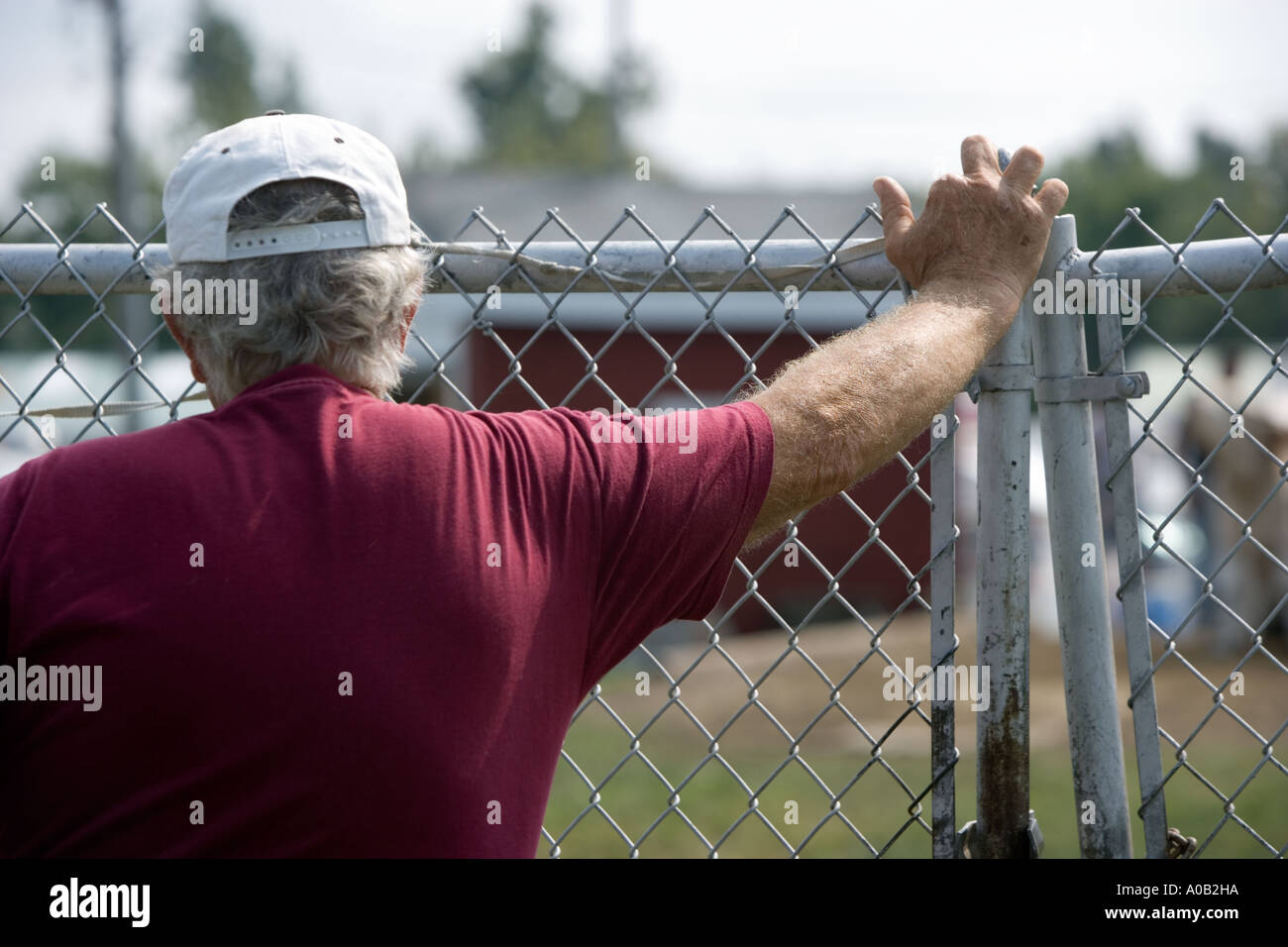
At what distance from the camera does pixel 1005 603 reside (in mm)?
2006

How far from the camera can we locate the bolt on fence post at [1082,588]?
1.97 meters

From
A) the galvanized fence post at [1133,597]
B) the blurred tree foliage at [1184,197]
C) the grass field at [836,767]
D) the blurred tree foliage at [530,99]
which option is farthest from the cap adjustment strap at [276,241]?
the blurred tree foliage at [530,99]

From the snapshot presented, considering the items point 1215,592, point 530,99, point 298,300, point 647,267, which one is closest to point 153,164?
point 530,99

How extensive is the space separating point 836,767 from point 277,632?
6.12 meters

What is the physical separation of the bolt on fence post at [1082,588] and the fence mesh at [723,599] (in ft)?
0.69

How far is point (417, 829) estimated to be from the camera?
1.48m

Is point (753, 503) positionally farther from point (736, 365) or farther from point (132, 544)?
point (736, 365)

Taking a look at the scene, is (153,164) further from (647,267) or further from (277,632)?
(277,632)

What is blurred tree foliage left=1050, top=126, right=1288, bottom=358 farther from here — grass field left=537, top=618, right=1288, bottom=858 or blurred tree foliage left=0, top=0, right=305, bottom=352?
blurred tree foliage left=0, top=0, right=305, bottom=352

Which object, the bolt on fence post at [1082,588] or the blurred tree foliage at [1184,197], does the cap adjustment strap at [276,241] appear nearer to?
the bolt on fence post at [1082,588]

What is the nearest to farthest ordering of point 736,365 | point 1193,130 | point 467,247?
point 467,247 → point 736,365 → point 1193,130

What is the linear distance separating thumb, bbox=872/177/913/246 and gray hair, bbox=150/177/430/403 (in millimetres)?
872
